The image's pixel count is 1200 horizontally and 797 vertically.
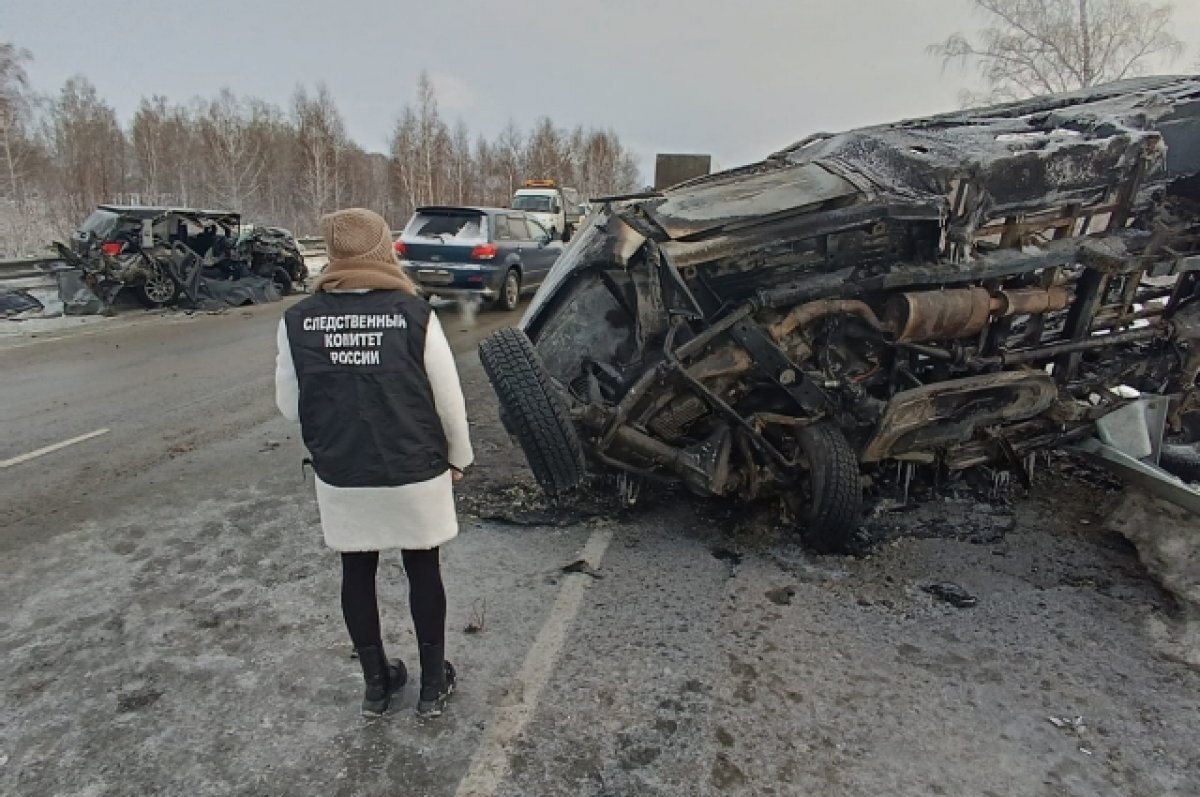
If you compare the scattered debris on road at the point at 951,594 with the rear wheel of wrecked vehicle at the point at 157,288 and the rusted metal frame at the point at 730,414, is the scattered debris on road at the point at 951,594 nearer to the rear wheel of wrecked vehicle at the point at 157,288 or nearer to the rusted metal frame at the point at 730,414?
the rusted metal frame at the point at 730,414

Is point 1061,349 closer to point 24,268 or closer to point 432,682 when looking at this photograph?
point 432,682

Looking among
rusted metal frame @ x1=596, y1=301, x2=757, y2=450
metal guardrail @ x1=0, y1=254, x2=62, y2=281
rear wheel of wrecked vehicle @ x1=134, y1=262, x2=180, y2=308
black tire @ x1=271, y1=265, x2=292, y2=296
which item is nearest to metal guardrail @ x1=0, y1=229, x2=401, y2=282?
metal guardrail @ x1=0, y1=254, x2=62, y2=281

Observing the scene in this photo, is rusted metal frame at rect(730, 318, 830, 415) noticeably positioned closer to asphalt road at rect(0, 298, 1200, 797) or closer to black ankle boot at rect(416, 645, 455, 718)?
asphalt road at rect(0, 298, 1200, 797)

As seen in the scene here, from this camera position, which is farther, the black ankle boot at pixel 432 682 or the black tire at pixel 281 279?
the black tire at pixel 281 279

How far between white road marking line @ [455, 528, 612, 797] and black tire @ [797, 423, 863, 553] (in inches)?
41.3

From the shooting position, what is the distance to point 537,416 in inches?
138

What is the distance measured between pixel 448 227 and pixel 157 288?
17.8ft

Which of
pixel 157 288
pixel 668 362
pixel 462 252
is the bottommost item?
pixel 157 288

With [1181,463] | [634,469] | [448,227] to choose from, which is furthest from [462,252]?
[1181,463]

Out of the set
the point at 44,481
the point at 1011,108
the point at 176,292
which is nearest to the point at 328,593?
the point at 44,481

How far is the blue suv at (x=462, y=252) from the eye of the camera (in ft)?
39.3

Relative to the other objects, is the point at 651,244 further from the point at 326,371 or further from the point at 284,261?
the point at 284,261

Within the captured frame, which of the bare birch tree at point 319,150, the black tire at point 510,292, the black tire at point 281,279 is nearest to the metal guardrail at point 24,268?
the black tire at point 281,279

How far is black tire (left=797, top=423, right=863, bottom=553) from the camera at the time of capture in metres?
3.61
